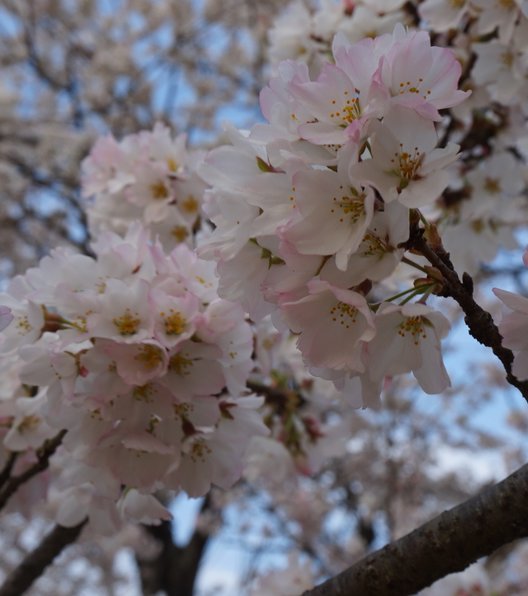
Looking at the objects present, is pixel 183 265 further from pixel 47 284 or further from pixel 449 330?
pixel 449 330

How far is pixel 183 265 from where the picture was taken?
3.51 feet

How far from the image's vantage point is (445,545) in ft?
3.19

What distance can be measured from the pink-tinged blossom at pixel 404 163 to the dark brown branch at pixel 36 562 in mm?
1251

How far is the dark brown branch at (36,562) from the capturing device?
1.65m

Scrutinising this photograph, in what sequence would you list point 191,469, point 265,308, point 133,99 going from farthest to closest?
point 133,99 → point 191,469 → point 265,308

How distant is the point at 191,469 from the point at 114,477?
4.9 inches

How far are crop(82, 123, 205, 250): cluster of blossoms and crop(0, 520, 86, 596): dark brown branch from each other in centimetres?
73

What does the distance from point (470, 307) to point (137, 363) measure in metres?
0.45

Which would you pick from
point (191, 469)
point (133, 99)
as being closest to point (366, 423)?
point (133, 99)

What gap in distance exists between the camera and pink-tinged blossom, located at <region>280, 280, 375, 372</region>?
82cm

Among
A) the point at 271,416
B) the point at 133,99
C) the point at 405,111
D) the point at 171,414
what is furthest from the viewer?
the point at 133,99

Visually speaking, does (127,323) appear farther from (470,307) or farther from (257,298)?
(470,307)

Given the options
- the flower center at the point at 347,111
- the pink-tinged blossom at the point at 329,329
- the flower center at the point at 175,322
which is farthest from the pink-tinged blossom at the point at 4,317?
the flower center at the point at 347,111

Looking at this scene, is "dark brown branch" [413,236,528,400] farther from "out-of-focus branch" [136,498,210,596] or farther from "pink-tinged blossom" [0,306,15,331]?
"out-of-focus branch" [136,498,210,596]
